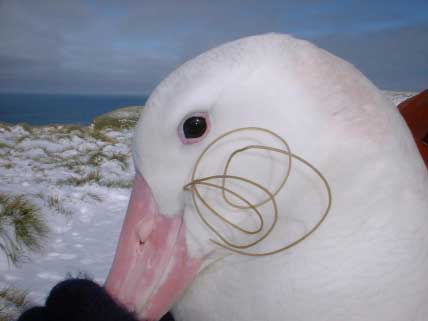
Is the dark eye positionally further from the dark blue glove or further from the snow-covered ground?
the snow-covered ground

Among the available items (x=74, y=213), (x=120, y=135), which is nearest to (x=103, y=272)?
(x=74, y=213)

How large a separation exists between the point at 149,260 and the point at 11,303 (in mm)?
1486

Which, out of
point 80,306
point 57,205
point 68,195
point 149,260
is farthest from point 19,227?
point 149,260

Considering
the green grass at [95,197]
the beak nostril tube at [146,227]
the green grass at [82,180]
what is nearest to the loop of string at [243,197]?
the beak nostril tube at [146,227]

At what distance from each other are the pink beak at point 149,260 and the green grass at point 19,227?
1864 millimetres

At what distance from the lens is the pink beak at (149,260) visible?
108 centimetres

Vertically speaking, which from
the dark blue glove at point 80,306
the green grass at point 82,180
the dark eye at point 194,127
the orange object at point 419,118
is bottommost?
the dark blue glove at point 80,306

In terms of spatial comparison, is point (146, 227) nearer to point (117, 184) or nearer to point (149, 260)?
point (149, 260)

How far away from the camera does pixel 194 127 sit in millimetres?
988

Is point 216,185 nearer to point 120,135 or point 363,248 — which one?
point 363,248

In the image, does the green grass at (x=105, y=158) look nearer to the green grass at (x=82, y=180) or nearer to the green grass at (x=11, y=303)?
the green grass at (x=82, y=180)

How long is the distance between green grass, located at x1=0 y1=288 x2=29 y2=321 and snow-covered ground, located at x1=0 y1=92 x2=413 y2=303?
0.26 ft

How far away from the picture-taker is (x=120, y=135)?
8141 mm

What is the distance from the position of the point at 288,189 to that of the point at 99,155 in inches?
202
